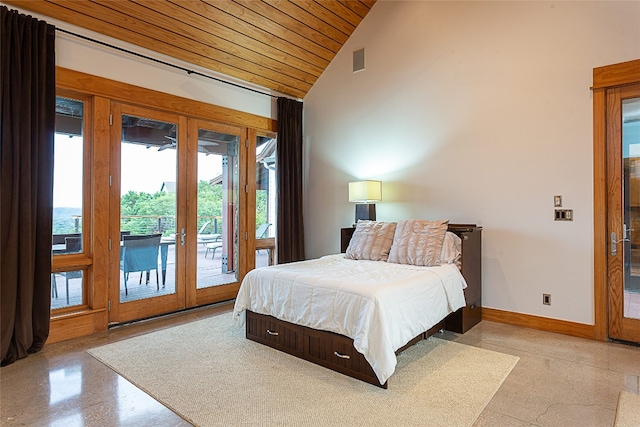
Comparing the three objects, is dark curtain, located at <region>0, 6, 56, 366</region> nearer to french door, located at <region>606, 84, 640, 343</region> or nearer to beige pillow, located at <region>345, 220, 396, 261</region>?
beige pillow, located at <region>345, 220, 396, 261</region>

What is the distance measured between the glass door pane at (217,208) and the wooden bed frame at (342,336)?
1.56 metres

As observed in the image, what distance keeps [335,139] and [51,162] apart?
11.1ft

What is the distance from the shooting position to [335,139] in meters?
5.30

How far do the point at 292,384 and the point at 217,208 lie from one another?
2782 mm

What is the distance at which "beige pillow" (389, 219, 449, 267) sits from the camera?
344cm

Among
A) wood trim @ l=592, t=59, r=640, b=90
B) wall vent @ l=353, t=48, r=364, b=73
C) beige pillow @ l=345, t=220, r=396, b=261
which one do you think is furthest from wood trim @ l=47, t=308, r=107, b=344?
wood trim @ l=592, t=59, r=640, b=90

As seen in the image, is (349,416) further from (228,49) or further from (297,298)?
(228,49)

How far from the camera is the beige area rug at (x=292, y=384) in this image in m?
2.08

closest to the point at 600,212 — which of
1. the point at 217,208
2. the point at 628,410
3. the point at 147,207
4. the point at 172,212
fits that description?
the point at 628,410

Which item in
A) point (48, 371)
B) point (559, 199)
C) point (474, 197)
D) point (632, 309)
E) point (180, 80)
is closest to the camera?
point (48, 371)

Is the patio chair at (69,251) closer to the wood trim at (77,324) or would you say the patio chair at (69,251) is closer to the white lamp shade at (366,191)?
the wood trim at (77,324)

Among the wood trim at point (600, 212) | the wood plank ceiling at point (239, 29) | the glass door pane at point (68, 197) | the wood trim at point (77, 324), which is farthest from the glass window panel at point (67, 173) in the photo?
the wood trim at point (600, 212)

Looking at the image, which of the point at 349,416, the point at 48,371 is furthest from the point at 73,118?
the point at 349,416

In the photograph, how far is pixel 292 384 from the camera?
2461 millimetres
